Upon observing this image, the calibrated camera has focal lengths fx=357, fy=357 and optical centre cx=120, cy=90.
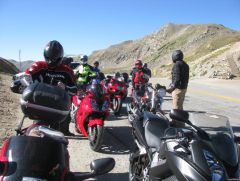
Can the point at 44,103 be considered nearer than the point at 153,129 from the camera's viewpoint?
Yes

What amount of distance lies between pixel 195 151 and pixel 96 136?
13.5ft

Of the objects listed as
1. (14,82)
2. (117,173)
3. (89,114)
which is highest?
(14,82)

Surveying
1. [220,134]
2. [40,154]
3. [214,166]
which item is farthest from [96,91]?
[214,166]

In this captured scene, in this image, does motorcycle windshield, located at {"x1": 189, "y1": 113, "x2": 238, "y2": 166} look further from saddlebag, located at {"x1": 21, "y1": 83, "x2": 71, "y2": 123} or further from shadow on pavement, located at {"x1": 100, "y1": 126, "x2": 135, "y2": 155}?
shadow on pavement, located at {"x1": 100, "y1": 126, "x2": 135, "y2": 155}

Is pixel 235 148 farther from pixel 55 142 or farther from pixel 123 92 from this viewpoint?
pixel 123 92

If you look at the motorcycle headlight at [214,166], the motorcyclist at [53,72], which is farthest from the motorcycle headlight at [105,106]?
the motorcycle headlight at [214,166]

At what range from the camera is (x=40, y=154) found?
2.91 metres

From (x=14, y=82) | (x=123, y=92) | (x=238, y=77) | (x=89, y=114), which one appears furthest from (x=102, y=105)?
(x=238, y=77)

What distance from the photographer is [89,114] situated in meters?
7.43

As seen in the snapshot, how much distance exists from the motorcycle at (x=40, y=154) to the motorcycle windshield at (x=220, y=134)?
0.96 m

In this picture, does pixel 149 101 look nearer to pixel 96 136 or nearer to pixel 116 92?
pixel 116 92

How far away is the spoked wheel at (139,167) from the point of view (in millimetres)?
4414

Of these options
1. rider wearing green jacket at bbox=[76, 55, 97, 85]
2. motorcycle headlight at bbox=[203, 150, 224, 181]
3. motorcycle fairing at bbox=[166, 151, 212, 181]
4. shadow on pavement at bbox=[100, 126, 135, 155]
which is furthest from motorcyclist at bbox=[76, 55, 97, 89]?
motorcycle headlight at bbox=[203, 150, 224, 181]

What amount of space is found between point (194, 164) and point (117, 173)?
3135 millimetres
